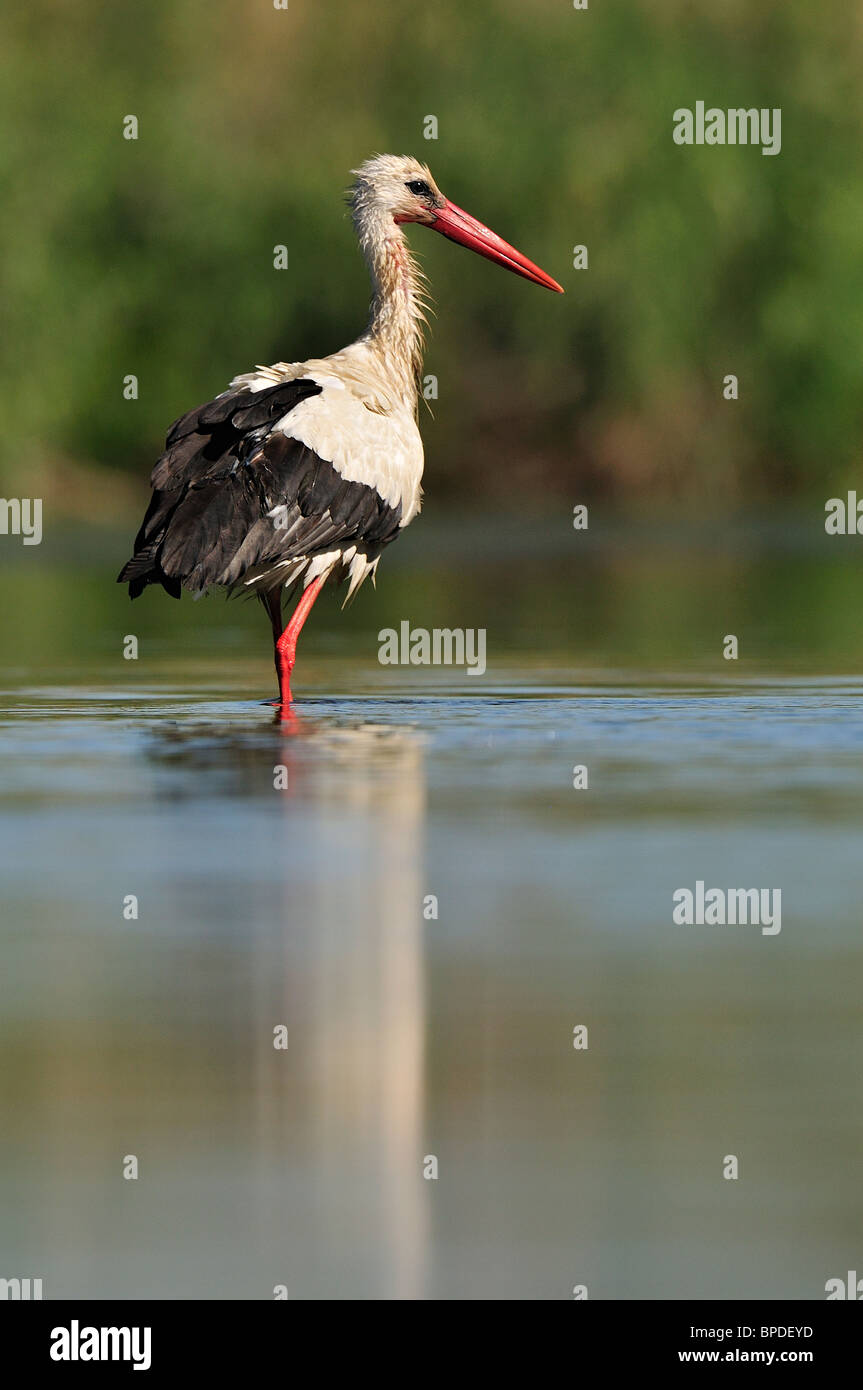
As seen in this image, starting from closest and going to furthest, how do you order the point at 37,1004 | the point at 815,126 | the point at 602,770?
the point at 37,1004
the point at 602,770
the point at 815,126

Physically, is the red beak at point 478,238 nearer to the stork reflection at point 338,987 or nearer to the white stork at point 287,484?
the white stork at point 287,484

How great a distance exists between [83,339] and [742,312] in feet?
30.5

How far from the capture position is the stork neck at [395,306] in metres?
14.3

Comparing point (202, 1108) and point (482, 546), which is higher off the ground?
point (482, 546)

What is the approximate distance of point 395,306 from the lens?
14.4 meters

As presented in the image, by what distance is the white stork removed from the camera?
1271cm

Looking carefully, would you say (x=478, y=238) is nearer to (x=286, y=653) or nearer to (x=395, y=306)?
(x=395, y=306)

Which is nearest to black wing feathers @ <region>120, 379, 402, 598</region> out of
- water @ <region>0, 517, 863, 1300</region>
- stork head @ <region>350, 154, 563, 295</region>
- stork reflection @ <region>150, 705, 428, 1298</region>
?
water @ <region>0, 517, 863, 1300</region>

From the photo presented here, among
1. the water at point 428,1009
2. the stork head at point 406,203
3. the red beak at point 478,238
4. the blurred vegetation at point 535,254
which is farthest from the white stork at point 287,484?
the blurred vegetation at point 535,254

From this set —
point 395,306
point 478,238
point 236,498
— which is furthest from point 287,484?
point 478,238

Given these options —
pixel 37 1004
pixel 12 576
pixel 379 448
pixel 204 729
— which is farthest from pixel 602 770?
pixel 12 576
